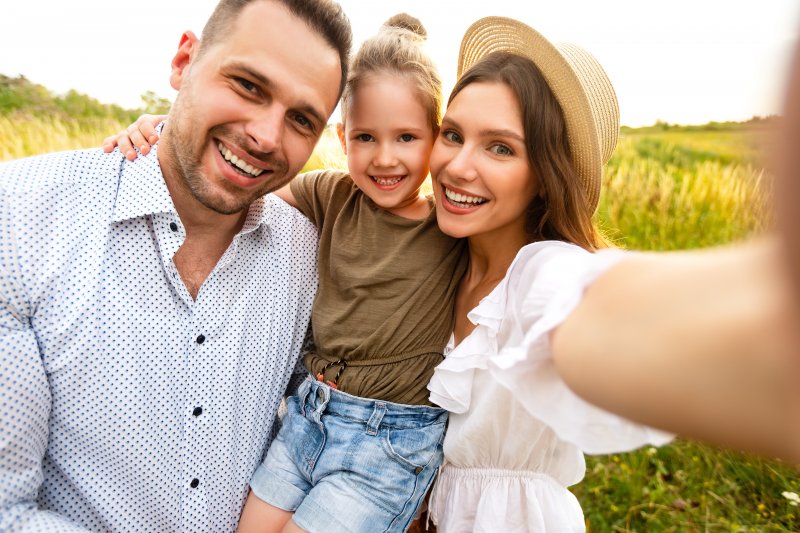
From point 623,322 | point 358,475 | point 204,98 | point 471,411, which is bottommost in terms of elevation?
point 358,475

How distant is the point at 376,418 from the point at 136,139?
1.37m

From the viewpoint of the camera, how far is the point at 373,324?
222 cm

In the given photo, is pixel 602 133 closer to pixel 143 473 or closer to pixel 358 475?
pixel 358 475

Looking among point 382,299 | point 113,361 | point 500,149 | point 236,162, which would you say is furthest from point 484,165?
point 113,361

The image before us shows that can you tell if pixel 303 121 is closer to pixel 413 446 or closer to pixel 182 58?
pixel 182 58

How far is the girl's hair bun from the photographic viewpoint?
8.96 ft

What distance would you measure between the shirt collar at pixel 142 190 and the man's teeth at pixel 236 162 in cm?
23

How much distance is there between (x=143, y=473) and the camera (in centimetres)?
183

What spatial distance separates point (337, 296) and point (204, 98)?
0.90 meters

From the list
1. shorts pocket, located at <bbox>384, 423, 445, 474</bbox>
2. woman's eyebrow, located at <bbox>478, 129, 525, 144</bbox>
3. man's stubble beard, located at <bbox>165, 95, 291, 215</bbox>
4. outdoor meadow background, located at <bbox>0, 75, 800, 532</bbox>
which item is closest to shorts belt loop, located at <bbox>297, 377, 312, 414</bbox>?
shorts pocket, located at <bbox>384, 423, 445, 474</bbox>

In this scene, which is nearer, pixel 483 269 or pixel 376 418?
pixel 376 418

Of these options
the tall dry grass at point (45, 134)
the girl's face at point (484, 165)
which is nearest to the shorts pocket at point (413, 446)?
the girl's face at point (484, 165)

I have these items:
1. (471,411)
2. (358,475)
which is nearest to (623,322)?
(471,411)

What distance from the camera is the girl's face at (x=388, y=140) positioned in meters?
2.42
